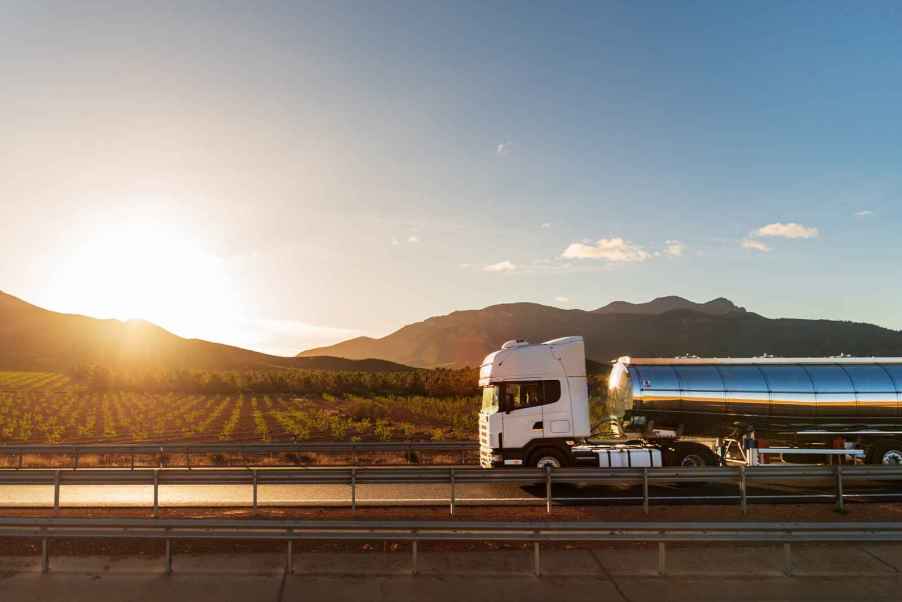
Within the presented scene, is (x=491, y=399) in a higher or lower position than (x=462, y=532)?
higher

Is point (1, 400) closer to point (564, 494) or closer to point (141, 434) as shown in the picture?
point (141, 434)

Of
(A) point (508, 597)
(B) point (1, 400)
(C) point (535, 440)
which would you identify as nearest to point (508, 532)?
(A) point (508, 597)

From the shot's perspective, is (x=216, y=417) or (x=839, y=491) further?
(x=216, y=417)

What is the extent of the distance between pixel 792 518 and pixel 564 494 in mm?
5486

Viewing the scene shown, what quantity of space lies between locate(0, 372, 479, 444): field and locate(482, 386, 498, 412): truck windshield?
41.5 feet

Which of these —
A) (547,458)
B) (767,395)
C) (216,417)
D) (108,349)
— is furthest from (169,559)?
(108,349)

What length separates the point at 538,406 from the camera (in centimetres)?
1984

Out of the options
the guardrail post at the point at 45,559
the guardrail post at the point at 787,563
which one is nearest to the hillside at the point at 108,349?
the guardrail post at the point at 45,559

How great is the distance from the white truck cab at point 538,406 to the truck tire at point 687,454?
276cm

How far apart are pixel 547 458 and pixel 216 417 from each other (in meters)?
34.3

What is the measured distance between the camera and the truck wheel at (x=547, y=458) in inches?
772

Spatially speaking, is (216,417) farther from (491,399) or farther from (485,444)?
(491,399)

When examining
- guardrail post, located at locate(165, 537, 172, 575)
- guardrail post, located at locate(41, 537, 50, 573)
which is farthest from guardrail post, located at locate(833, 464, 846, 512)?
guardrail post, located at locate(41, 537, 50, 573)

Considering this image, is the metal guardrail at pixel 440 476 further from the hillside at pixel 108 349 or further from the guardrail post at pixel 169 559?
the hillside at pixel 108 349
